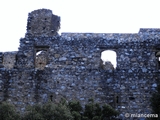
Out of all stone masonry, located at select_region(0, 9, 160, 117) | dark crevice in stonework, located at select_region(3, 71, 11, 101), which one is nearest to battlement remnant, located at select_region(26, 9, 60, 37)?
stone masonry, located at select_region(0, 9, 160, 117)

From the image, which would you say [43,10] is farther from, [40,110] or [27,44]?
[40,110]

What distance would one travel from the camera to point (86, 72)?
16031 mm

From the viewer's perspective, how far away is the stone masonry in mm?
15625

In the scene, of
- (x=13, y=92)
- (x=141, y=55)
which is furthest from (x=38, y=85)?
(x=141, y=55)

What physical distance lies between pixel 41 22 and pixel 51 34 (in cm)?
91

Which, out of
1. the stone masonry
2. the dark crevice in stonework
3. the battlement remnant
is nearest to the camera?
the stone masonry

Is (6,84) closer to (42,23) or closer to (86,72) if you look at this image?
(42,23)

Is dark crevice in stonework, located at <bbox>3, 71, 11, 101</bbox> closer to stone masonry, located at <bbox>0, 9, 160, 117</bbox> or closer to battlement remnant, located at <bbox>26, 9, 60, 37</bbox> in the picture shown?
stone masonry, located at <bbox>0, 9, 160, 117</bbox>

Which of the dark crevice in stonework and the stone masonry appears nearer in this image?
the stone masonry

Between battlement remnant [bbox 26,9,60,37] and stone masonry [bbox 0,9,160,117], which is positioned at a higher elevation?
battlement remnant [bbox 26,9,60,37]

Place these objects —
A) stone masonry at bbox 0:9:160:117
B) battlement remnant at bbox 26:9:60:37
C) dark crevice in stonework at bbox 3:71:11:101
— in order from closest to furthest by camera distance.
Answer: stone masonry at bbox 0:9:160:117 → dark crevice in stonework at bbox 3:71:11:101 → battlement remnant at bbox 26:9:60:37

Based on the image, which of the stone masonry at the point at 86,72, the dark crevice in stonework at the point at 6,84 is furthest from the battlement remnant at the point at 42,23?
the dark crevice in stonework at the point at 6,84

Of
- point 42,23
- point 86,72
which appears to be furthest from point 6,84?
point 86,72

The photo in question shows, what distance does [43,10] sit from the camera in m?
18.0
